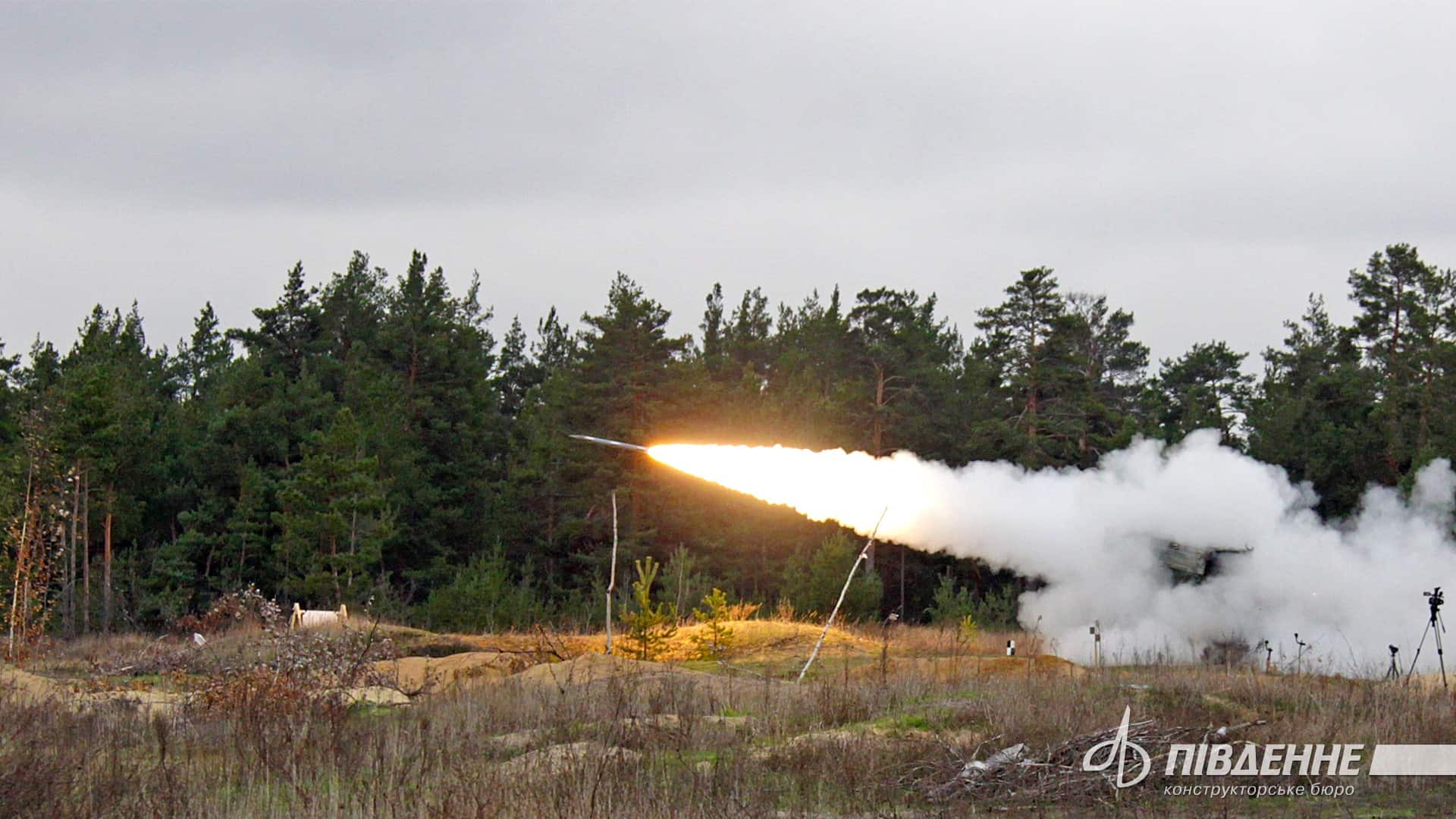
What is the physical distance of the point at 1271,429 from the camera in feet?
157

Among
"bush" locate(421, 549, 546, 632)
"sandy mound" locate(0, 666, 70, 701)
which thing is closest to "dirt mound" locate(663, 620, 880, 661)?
"sandy mound" locate(0, 666, 70, 701)

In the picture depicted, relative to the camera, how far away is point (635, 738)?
1165 cm

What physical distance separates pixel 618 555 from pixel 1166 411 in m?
28.2

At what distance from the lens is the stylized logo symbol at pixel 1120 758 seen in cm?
1055

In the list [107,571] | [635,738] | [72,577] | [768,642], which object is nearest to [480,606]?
[72,577]

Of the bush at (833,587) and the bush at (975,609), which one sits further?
the bush at (975,609)

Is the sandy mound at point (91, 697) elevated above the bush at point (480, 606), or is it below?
above

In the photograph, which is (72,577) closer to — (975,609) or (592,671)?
(975,609)

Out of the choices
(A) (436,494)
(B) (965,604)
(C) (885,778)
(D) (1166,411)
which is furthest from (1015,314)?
(C) (885,778)

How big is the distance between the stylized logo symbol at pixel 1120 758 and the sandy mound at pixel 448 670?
8.97m

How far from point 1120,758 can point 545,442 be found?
132 ft

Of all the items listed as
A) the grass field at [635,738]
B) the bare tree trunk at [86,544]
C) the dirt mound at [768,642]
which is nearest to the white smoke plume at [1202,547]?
the dirt mound at [768,642]

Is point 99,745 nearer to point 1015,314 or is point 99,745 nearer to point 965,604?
point 965,604

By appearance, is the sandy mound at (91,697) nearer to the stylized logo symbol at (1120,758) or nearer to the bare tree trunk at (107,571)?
the stylized logo symbol at (1120,758)
